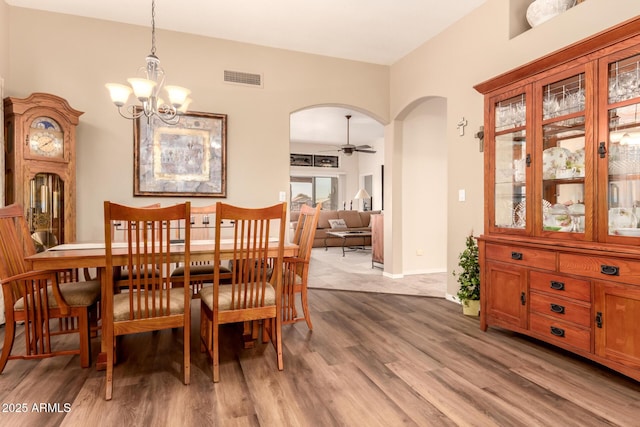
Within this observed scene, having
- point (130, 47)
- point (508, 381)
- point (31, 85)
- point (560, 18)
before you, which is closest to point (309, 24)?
point (130, 47)

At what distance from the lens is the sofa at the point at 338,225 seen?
8798mm

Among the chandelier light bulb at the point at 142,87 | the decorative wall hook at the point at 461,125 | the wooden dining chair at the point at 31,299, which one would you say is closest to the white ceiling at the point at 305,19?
the decorative wall hook at the point at 461,125

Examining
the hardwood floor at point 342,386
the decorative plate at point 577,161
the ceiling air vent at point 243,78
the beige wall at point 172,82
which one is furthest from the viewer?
the ceiling air vent at point 243,78

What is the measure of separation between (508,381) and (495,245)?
3.65 ft

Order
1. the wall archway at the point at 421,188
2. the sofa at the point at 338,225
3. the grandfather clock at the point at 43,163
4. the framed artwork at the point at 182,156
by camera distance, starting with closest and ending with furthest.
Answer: the grandfather clock at the point at 43,163, the framed artwork at the point at 182,156, the wall archway at the point at 421,188, the sofa at the point at 338,225

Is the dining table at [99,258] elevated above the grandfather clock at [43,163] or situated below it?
below

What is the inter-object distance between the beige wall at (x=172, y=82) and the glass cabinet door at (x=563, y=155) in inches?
108

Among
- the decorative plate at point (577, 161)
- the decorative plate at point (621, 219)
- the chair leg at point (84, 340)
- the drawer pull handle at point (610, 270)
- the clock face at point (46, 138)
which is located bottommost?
the chair leg at point (84, 340)

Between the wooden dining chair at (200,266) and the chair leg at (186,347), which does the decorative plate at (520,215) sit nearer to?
the wooden dining chair at (200,266)

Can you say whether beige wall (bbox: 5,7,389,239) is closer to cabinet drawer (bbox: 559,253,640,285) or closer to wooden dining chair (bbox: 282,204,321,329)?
wooden dining chair (bbox: 282,204,321,329)

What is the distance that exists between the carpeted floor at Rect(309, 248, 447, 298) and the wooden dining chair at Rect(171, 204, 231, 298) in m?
1.60

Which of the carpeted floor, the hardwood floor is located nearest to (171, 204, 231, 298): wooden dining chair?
the hardwood floor

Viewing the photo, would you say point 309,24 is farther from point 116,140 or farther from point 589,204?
point 589,204

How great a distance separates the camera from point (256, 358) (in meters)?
2.48
